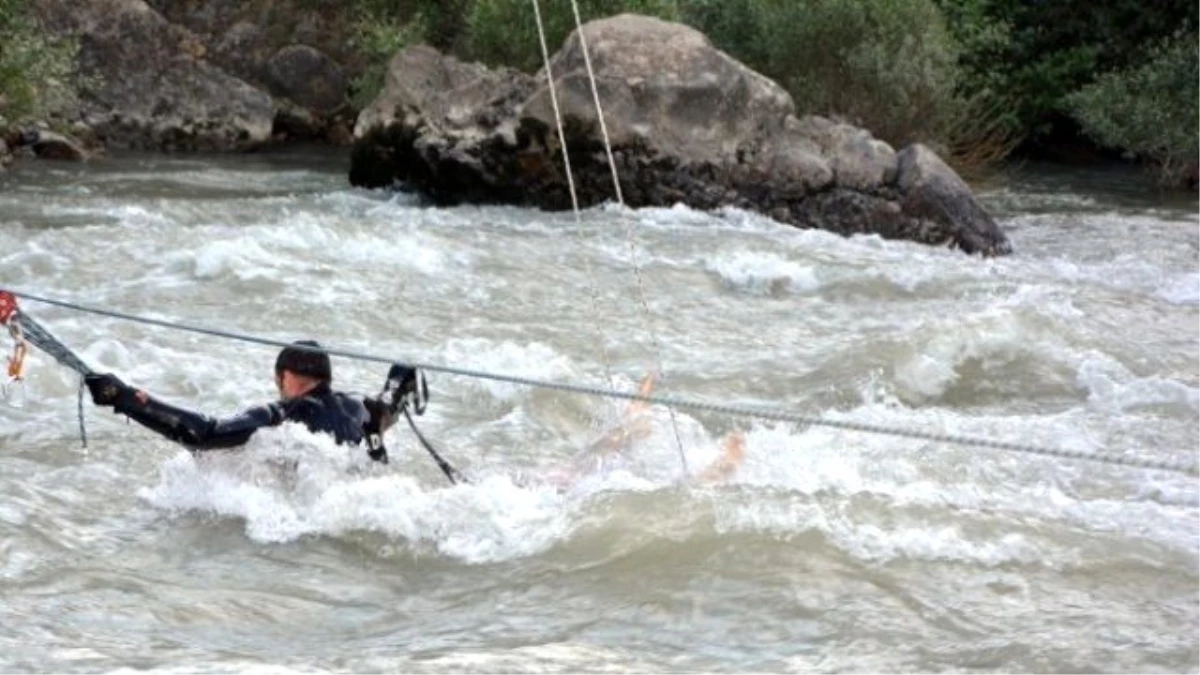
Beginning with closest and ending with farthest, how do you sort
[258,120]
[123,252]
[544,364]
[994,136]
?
[544,364], [123,252], [994,136], [258,120]

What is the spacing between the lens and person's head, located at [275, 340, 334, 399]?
6.32m

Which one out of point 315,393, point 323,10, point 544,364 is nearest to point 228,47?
point 323,10

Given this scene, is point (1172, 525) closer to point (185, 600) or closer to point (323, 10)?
point (185, 600)

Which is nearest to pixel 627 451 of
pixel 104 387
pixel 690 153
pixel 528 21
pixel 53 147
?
pixel 104 387

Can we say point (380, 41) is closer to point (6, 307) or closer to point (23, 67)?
point (23, 67)

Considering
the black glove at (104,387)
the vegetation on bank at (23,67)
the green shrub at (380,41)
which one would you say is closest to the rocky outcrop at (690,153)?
the vegetation on bank at (23,67)

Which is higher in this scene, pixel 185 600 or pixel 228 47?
pixel 228 47

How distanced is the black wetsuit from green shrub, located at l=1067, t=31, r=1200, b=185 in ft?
53.0

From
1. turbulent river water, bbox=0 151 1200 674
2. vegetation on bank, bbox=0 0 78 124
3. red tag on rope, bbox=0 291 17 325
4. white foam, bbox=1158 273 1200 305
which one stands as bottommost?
turbulent river water, bbox=0 151 1200 674

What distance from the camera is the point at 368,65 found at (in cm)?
2514

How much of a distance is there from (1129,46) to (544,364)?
17238mm

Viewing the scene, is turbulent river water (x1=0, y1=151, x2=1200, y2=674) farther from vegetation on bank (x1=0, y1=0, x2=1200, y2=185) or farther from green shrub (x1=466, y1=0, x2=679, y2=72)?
green shrub (x1=466, y1=0, x2=679, y2=72)

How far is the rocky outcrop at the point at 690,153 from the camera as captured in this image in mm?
15617

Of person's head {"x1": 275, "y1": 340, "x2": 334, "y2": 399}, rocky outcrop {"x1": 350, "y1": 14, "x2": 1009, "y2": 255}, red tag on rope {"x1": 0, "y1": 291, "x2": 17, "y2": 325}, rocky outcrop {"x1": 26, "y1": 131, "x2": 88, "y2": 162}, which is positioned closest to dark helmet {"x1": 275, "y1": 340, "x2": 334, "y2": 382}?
person's head {"x1": 275, "y1": 340, "x2": 334, "y2": 399}
